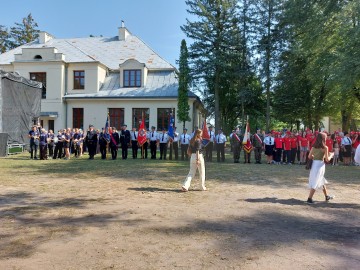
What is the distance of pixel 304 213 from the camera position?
24.7ft

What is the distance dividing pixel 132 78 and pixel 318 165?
27.0m

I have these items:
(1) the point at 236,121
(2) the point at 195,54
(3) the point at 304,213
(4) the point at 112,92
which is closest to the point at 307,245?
(3) the point at 304,213

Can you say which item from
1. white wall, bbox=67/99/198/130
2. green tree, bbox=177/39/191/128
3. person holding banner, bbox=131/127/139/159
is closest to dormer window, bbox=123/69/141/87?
white wall, bbox=67/99/198/130

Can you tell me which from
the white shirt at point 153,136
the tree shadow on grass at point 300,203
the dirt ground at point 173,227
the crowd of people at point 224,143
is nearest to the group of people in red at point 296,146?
the crowd of people at point 224,143

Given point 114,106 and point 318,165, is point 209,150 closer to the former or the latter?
point 318,165

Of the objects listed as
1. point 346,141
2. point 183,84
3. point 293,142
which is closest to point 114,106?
point 183,84

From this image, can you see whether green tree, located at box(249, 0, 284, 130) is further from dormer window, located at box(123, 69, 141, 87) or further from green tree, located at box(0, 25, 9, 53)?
green tree, located at box(0, 25, 9, 53)

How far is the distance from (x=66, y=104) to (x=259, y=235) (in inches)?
1202

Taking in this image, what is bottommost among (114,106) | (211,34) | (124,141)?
(124,141)

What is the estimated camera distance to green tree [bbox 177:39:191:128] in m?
30.1

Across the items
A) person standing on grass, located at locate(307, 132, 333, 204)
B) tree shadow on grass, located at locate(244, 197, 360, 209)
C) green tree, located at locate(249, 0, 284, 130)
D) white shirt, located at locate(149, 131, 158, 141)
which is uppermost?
green tree, located at locate(249, 0, 284, 130)

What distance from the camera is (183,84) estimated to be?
3038 centimetres

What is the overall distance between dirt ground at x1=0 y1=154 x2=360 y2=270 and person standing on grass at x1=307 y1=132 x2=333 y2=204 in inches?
17.4

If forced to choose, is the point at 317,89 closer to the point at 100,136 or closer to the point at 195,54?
the point at 195,54
